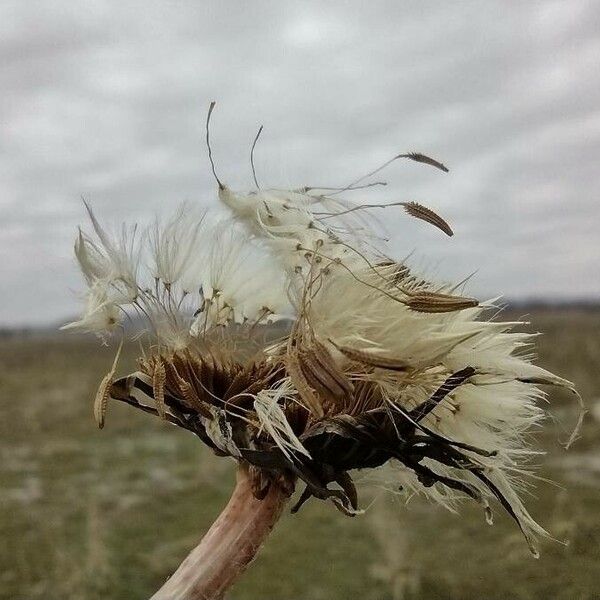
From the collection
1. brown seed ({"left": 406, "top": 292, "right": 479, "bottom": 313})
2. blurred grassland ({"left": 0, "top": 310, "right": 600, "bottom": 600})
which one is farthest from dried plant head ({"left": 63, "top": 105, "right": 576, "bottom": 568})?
blurred grassland ({"left": 0, "top": 310, "right": 600, "bottom": 600})

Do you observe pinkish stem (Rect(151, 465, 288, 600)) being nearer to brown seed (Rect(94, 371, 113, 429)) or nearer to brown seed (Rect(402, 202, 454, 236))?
brown seed (Rect(94, 371, 113, 429))

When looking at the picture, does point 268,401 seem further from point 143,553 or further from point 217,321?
point 143,553

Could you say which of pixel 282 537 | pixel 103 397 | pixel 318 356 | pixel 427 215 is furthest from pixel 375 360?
pixel 282 537

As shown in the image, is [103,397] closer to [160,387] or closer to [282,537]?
[160,387]

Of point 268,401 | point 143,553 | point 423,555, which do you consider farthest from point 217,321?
point 143,553

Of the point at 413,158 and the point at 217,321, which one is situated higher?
the point at 413,158

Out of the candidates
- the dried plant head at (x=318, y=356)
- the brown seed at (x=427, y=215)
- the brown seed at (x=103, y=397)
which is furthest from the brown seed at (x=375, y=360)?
the brown seed at (x=103, y=397)
